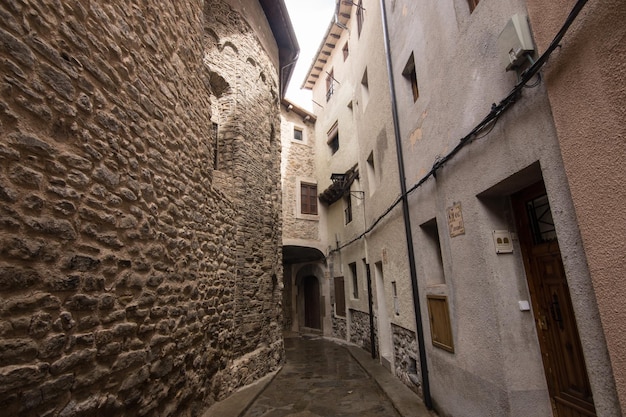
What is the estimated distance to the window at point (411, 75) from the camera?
16.1 feet

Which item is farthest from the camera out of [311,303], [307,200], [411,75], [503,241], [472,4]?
[311,303]

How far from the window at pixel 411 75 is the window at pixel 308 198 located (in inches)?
286

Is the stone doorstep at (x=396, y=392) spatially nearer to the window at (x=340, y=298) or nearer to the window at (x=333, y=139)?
the window at (x=340, y=298)

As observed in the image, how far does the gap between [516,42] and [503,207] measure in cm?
139

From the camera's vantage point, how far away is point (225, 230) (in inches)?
202

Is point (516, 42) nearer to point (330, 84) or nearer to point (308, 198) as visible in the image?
point (308, 198)

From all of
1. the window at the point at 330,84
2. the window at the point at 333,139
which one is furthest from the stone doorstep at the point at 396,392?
the window at the point at 330,84

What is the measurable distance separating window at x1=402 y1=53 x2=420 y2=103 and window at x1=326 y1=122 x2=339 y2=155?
6234 mm

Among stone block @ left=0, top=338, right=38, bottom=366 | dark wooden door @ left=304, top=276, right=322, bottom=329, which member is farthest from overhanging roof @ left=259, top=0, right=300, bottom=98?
dark wooden door @ left=304, top=276, right=322, bottom=329

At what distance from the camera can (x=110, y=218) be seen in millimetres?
A: 2381

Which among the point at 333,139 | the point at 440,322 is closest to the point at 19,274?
the point at 440,322

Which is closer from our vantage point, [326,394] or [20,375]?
[20,375]

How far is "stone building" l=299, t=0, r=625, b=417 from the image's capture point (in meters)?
1.76

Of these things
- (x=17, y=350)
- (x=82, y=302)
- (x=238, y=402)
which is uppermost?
(x=82, y=302)
